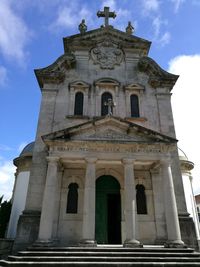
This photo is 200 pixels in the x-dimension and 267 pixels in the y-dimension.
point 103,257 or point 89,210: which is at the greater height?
point 89,210

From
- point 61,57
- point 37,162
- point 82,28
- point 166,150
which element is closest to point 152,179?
point 166,150

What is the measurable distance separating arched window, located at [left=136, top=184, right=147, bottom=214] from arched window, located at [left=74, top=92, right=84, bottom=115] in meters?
6.33

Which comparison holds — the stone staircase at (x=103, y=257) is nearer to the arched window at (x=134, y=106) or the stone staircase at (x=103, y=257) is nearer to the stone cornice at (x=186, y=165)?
the arched window at (x=134, y=106)

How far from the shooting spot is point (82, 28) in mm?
19984

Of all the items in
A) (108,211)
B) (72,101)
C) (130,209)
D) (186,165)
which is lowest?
(130,209)

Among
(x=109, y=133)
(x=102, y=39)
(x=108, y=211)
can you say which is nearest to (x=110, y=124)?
(x=109, y=133)

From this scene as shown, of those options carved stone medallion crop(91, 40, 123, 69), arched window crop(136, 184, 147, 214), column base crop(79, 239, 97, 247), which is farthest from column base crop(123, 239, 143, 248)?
carved stone medallion crop(91, 40, 123, 69)

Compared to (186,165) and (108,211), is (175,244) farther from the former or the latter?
(186,165)

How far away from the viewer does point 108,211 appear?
14.0 metres

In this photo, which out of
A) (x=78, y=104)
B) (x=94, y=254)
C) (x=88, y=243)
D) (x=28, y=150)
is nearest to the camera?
(x=94, y=254)

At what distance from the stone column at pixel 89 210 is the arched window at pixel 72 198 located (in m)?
2.25

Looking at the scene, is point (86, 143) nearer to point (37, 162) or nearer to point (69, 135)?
point (69, 135)

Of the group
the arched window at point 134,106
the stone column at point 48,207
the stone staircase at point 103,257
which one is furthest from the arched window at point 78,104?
the stone staircase at point 103,257

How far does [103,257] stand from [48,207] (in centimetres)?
367
